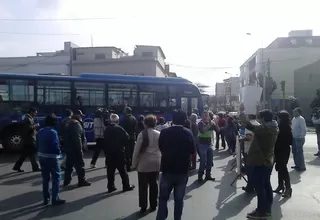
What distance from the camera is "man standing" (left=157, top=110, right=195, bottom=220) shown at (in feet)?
18.0

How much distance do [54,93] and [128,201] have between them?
30.6 feet

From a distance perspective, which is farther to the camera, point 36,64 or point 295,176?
point 36,64

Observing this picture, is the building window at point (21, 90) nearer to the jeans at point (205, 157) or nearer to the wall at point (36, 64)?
the jeans at point (205, 157)

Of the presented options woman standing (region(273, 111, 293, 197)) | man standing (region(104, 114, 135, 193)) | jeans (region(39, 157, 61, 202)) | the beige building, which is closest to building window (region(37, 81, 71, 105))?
man standing (region(104, 114, 135, 193))

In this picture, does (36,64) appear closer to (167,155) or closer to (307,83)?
(307,83)

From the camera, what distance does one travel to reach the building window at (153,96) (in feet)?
56.3

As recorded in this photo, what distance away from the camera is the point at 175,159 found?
5.47m

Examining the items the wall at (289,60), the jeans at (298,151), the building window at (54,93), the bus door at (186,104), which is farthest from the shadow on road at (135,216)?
the wall at (289,60)

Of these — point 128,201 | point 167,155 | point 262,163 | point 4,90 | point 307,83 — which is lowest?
point 128,201

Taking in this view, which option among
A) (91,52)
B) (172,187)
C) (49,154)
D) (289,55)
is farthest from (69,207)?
(289,55)

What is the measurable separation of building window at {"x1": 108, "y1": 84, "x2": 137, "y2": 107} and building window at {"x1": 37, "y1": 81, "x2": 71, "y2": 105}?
1.89 m

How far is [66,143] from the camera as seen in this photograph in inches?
342

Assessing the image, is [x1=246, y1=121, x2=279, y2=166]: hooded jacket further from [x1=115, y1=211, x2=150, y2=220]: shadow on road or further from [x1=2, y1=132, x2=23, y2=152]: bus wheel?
[x1=2, y1=132, x2=23, y2=152]: bus wheel

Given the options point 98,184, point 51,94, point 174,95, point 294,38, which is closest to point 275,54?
point 294,38
